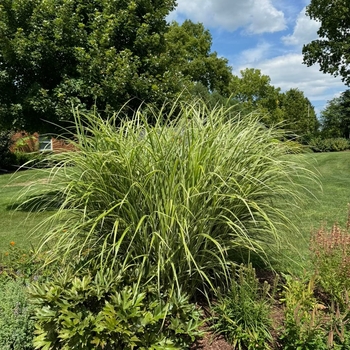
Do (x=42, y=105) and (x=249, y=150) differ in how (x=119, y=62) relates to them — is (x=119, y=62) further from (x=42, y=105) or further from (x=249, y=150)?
(x=249, y=150)

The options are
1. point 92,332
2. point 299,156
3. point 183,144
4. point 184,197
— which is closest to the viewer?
point 92,332

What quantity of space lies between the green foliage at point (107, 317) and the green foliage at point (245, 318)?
23 cm

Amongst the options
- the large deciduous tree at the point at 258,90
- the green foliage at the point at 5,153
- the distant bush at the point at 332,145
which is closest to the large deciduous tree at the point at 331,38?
the distant bush at the point at 332,145

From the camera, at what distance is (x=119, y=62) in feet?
19.0

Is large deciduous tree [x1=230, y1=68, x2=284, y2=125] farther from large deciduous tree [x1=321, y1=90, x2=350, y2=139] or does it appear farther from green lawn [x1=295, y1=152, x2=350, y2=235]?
green lawn [x1=295, y1=152, x2=350, y2=235]

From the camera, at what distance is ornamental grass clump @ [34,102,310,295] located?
7.27 ft

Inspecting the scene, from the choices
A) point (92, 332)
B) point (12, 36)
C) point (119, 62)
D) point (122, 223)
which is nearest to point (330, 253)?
point (122, 223)

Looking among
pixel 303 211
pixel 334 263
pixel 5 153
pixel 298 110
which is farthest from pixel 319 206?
pixel 298 110

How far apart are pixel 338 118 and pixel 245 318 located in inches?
1196

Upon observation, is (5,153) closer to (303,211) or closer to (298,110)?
(303,211)

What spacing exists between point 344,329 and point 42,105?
534 cm

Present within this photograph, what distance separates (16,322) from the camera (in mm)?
2061

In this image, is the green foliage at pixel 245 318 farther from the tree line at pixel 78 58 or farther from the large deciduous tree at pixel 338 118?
the large deciduous tree at pixel 338 118

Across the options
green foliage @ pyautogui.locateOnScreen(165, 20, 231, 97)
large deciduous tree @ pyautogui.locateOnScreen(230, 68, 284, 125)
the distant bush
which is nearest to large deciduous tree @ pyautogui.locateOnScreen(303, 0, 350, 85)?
the distant bush
